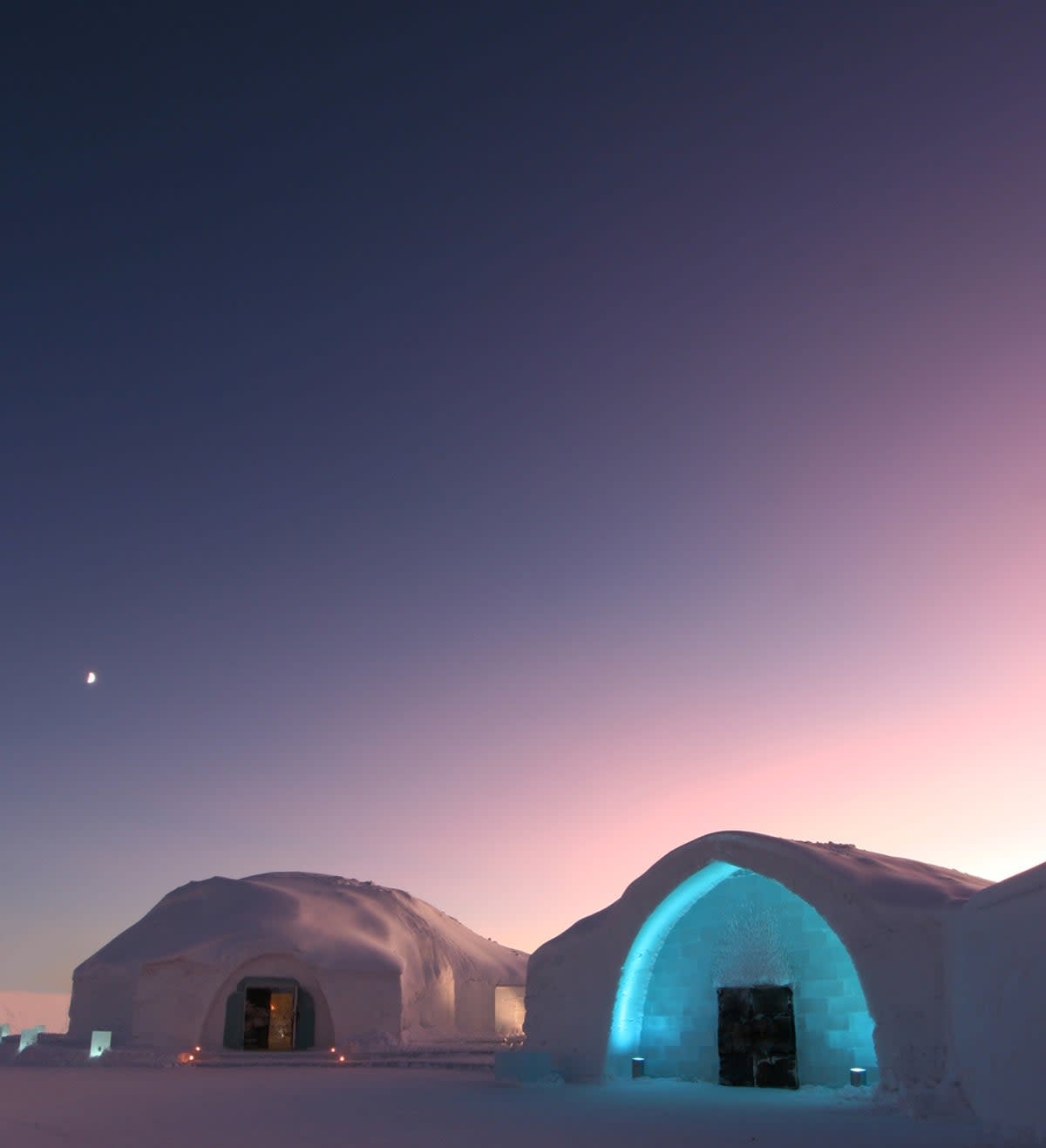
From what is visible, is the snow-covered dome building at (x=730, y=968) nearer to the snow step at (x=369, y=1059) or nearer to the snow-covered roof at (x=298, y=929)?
the snow step at (x=369, y=1059)

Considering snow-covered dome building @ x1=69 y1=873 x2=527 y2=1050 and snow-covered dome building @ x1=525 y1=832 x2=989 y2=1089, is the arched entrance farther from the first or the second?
snow-covered dome building @ x1=525 y1=832 x2=989 y2=1089

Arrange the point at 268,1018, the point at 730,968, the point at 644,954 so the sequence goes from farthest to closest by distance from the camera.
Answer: the point at 268,1018 → the point at 644,954 → the point at 730,968

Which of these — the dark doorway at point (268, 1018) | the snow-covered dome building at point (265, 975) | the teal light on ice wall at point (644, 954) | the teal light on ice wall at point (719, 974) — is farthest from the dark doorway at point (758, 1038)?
the dark doorway at point (268, 1018)

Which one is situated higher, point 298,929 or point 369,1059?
point 298,929

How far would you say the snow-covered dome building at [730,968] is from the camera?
1431cm

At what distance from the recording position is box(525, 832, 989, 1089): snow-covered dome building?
14312mm

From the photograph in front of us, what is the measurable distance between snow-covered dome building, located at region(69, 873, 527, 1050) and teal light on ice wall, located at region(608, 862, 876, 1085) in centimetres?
1164

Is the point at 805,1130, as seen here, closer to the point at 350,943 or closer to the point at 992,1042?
the point at 992,1042

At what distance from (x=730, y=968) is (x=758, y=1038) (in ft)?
3.96

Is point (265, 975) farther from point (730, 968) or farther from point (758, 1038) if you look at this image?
point (758, 1038)

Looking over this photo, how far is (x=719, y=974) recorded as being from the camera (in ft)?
55.6

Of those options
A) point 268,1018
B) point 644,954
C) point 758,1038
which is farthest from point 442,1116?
point 268,1018

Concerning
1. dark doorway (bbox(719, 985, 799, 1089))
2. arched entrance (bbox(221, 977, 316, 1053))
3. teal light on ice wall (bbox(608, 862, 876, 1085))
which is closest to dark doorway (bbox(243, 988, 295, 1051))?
arched entrance (bbox(221, 977, 316, 1053))

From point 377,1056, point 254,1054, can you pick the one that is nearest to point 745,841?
point 377,1056
